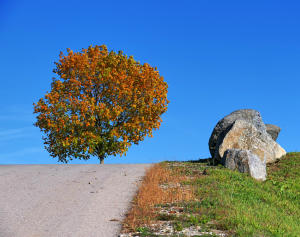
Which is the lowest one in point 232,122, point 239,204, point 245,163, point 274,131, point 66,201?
point 239,204

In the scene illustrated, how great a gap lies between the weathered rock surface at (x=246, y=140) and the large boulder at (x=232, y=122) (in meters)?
1.05

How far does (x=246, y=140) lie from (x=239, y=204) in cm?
978

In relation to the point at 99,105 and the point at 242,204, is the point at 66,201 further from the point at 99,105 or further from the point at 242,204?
the point at 99,105

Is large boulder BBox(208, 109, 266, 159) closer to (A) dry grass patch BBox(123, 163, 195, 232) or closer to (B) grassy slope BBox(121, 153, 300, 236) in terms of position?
(B) grassy slope BBox(121, 153, 300, 236)

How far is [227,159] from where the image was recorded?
1947cm

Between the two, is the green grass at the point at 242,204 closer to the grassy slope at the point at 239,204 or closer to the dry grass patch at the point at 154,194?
the grassy slope at the point at 239,204

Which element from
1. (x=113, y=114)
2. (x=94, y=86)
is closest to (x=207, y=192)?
(x=113, y=114)

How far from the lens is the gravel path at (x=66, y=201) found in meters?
9.70

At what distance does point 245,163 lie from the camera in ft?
61.1

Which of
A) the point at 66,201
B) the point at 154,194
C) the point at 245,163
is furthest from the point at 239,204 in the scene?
the point at 245,163

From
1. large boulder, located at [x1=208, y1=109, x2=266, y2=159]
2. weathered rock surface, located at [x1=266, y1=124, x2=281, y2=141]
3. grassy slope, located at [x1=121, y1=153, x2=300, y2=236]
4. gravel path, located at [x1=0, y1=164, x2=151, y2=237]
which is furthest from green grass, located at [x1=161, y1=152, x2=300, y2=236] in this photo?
weathered rock surface, located at [x1=266, y1=124, x2=281, y2=141]

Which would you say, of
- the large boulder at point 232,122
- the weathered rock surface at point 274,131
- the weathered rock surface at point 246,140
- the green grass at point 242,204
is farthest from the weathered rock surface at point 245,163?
the weathered rock surface at point 274,131

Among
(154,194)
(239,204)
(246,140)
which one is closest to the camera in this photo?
(239,204)

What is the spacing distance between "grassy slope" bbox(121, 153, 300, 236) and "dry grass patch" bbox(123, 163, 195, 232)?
0.78ft
